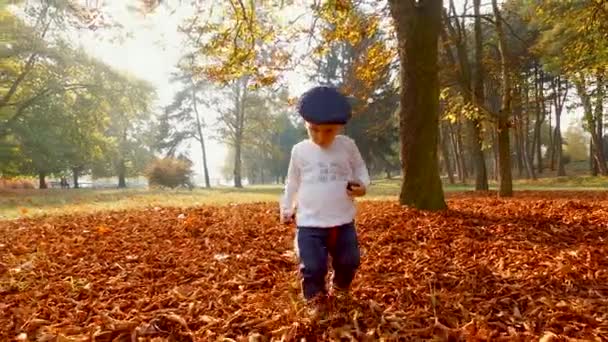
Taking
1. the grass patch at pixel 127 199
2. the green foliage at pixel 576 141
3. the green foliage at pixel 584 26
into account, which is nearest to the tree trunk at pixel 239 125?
the grass patch at pixel 127 199

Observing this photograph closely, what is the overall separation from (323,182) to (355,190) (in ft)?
0.76

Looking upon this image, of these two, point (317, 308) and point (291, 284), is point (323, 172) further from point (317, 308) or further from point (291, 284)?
point (291, 284)

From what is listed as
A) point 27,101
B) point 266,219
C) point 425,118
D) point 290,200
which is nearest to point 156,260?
point 290,200

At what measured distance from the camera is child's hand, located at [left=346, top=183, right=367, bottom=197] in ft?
10.3

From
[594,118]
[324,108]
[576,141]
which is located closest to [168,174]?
[594,118]

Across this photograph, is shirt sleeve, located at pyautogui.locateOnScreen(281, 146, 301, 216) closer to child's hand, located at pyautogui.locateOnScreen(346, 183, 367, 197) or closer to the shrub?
child's hand, located at pyautogui.locateOnScreen(346, 183, 367, 197)

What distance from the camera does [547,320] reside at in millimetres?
2691

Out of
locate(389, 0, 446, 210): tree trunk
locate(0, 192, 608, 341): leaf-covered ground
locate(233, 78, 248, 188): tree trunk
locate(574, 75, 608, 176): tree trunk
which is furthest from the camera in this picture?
locate(233, 78, 248, 188): tree trunk

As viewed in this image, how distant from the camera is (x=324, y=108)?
3010mm

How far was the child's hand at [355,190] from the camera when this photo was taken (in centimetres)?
313

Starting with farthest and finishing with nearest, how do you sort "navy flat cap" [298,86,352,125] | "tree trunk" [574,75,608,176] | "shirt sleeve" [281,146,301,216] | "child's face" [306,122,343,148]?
"tree trunk" [574,75,608,176] < "shirt sleeve" [281,146,301,216] < "child's face" [306,122,343,148] < "navy flat cap" [298,86,352,125]

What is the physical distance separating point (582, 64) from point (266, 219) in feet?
41.4

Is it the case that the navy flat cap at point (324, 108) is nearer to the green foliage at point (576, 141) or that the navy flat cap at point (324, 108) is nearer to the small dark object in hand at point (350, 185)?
the small dark object in hand at point (350, 185)

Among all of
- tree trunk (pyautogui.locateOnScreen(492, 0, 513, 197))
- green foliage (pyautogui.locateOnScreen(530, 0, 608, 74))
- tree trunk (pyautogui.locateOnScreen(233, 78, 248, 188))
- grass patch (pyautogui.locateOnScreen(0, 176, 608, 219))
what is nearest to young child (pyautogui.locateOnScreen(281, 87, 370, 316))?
grass patch (pyautogui.locateOnScreen(0, 176, 608, 219))
